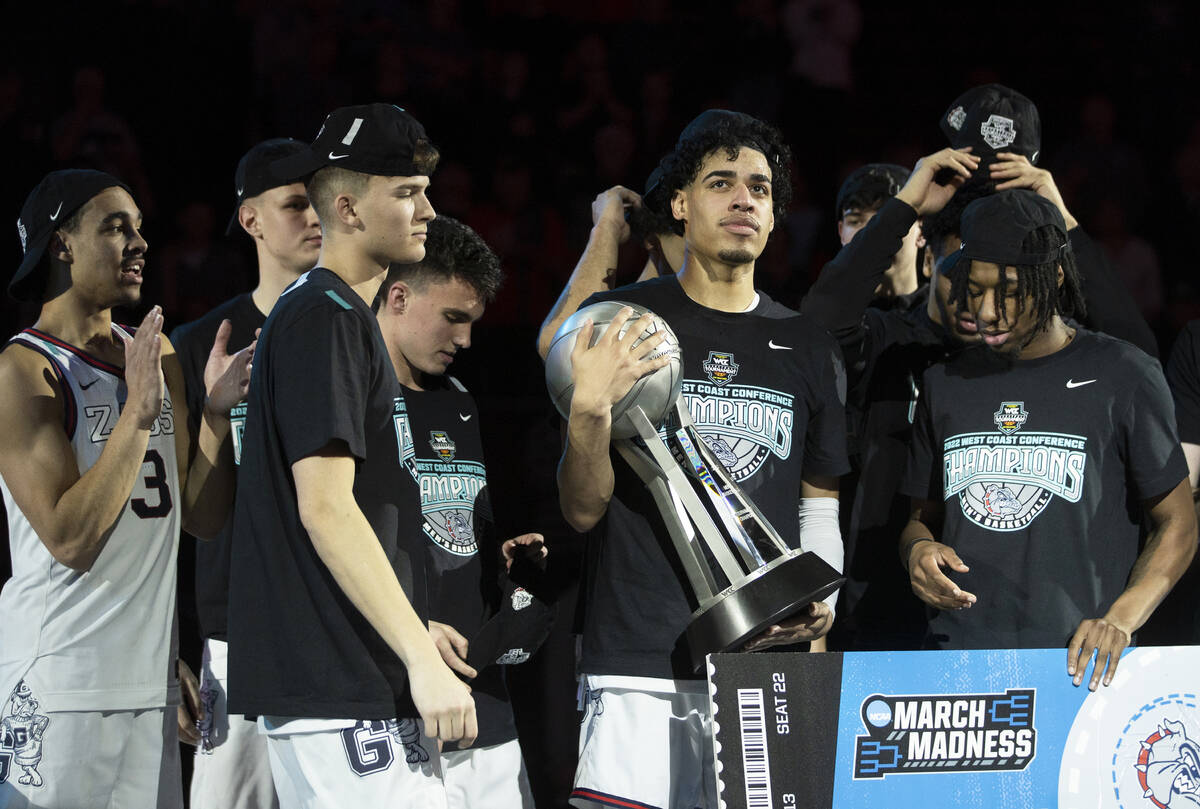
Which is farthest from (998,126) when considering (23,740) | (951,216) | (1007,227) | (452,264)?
(23,740)

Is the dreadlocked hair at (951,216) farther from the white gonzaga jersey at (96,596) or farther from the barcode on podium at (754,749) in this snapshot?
the white gonzaga jersey at (96,596)

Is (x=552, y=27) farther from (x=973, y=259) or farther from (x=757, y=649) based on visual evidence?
(x=757, y=649)

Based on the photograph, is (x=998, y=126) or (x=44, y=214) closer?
(x=44, y=214)

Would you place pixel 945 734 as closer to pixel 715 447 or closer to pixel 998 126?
pixel 715 447

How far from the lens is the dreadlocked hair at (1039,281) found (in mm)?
3172

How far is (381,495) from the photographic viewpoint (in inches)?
97.7

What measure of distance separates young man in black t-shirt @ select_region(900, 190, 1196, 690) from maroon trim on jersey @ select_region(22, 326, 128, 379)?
6.90ft

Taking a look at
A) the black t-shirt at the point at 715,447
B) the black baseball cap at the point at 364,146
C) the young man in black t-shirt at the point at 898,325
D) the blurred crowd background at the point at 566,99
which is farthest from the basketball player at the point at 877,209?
the black baseball cap at the point at 364,146

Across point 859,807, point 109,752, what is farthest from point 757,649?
point 109,752

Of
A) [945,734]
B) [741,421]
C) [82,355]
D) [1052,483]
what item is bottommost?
[945,734]

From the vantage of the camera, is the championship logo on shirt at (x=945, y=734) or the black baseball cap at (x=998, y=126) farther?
the black baseball cap at (x=998, y=126)

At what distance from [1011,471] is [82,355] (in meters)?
2.37

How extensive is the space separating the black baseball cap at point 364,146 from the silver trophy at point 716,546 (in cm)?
76

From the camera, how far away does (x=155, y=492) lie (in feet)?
10.3
